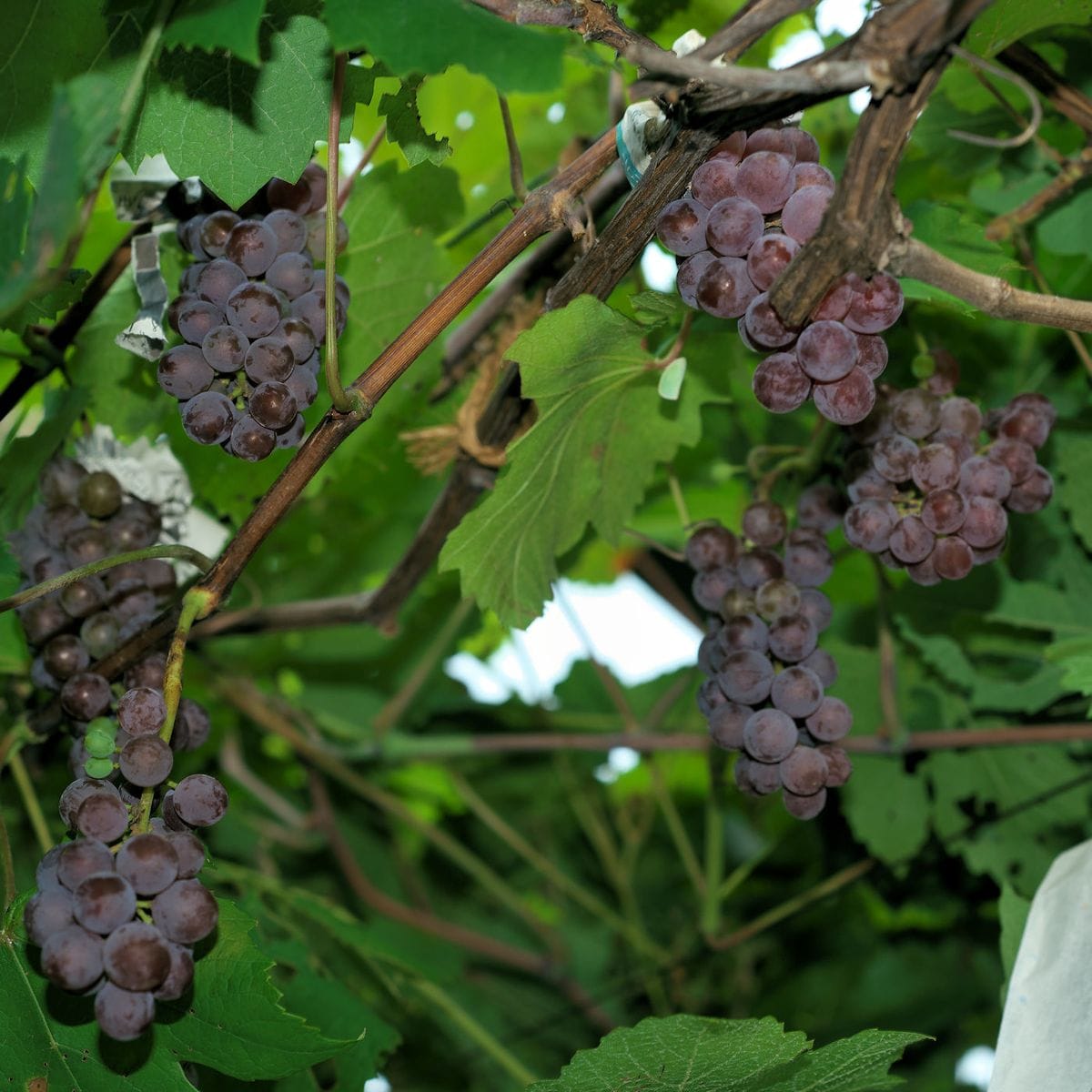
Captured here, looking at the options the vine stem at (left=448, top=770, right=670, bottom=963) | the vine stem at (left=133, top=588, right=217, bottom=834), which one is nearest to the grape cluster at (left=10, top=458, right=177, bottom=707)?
the vine stem at (left=133, top=588, right=217, bottom=834)

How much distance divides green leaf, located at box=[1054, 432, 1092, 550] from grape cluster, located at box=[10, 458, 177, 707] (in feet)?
2.65

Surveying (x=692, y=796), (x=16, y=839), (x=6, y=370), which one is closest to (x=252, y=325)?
(x=6, y=370)

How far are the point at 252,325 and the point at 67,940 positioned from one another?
38 cm

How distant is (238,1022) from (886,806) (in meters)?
0.82

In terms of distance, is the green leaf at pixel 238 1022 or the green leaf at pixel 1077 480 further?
the green leaf at pixel 1077 480

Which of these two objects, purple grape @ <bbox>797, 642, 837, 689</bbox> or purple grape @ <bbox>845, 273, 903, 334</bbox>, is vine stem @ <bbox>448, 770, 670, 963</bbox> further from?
purple grape @ <bbox>845, 273, 903, 334</bbox>

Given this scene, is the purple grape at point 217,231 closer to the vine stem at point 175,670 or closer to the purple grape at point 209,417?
the purple grape at point 209,417

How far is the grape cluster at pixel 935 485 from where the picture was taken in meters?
0.87

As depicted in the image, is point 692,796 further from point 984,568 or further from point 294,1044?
point 294,1044

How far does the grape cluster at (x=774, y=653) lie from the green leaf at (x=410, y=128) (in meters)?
0.35

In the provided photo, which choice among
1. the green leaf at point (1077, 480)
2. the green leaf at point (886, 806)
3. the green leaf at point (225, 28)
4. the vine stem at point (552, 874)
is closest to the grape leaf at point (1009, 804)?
the green leaf at point (886, 806)

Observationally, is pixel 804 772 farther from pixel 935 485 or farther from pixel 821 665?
pixel 935 485

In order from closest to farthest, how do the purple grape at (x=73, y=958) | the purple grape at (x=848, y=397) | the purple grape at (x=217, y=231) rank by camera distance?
the purple grape at (x=73, y=958) < the purple grape at (x=848, y=397) < the purple grape at (x=217, y=231)

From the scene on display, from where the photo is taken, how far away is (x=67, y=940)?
62 centimetres
